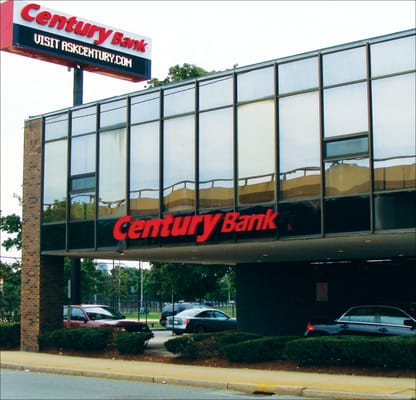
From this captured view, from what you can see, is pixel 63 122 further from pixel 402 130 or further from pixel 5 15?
pixel 402 130

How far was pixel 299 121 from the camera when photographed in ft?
69.3

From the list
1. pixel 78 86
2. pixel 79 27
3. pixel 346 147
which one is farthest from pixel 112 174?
pixel 79 27

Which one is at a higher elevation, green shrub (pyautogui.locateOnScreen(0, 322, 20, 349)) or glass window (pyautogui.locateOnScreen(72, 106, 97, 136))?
glass window (pyautogui.locateOnScreen(72, 106, 97, 136))

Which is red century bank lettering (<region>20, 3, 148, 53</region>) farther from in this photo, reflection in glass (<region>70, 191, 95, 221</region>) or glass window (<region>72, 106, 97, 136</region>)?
reflection in glass (<region>70, 191, 95, 221</region>)

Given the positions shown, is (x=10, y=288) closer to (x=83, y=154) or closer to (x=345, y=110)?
(x=83, y=154)

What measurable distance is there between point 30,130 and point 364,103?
13387mm

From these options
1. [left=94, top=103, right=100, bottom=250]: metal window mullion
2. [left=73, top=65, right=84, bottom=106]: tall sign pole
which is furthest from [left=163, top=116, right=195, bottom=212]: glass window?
[left=73, top=65, right=84, bottom=106]: tall sign pole

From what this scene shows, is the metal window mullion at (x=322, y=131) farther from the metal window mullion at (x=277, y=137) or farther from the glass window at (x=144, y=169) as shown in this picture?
the glass window at (x=144, y=169)

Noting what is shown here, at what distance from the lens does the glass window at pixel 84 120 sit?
2663 centimetres

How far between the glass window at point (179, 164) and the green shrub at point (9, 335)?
8.35 meters

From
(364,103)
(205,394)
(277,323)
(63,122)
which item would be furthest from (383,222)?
(63,122)

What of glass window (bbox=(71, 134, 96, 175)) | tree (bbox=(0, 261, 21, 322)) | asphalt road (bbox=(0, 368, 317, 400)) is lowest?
asphalt road (bbox=(0, 368, 317, 400))

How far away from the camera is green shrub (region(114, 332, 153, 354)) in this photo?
23953 millimetres

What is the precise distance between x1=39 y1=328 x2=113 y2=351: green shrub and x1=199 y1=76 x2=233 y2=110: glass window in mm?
7745
